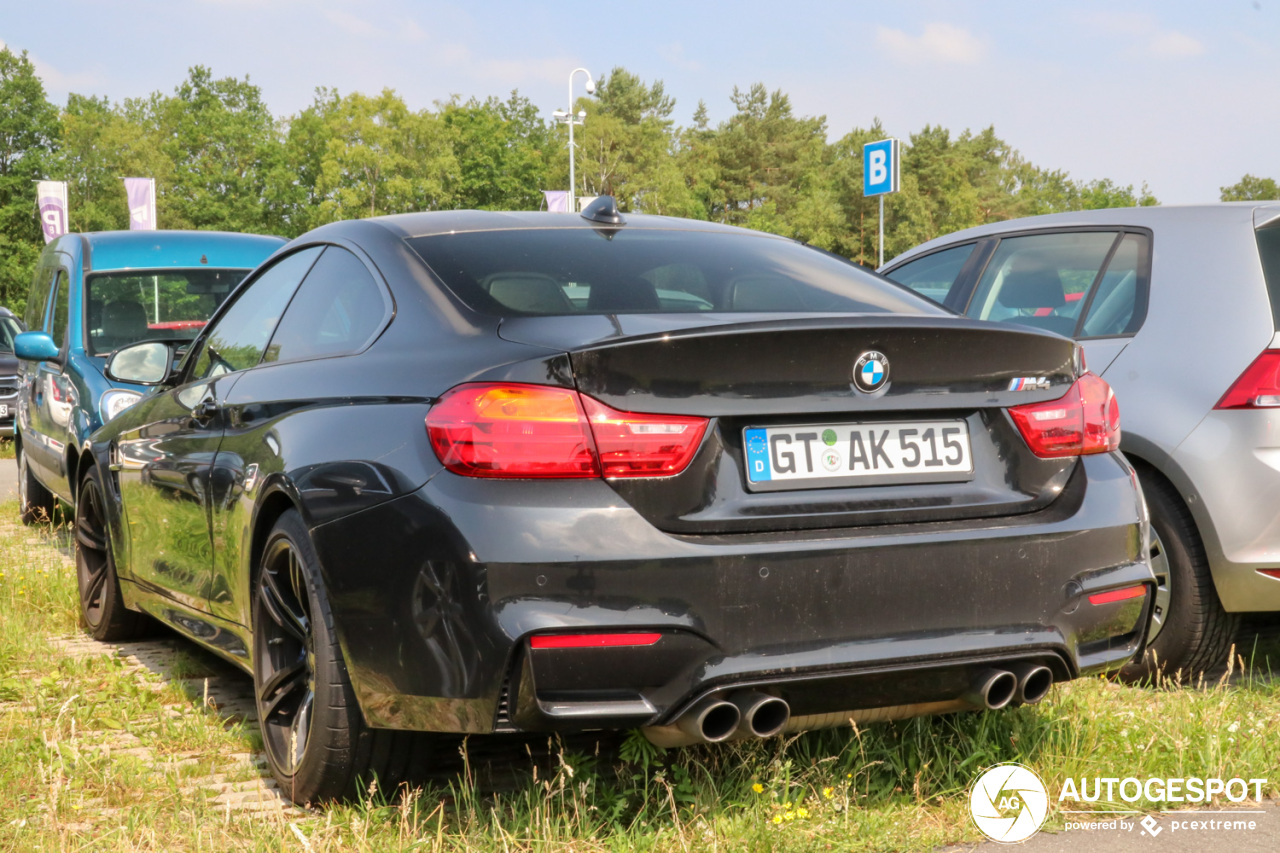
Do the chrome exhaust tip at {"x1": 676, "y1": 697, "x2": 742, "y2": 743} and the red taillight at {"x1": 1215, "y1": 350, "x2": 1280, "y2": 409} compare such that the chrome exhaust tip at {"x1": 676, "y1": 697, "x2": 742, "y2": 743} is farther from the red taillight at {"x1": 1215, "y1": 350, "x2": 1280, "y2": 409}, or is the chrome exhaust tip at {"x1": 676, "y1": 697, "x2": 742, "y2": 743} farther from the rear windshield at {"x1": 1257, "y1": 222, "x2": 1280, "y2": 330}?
the rear windshield at {"x1": 1257, "y1": 222, "x2": 1280, "y2": 330}

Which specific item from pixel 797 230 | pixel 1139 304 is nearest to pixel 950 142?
pixel 797 230

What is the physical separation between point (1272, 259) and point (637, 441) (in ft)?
9.73

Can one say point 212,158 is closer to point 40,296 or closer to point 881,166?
point 881,166

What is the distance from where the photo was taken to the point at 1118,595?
3223 mm

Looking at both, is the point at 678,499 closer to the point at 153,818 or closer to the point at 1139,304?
the point at 153,818

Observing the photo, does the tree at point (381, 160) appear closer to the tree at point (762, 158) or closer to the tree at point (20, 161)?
the tree at point (20, 161)

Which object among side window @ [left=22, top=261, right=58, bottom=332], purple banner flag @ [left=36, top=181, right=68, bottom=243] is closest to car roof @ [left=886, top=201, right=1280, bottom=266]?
side window @ [left=22, top=261, right=58, bottom=332]

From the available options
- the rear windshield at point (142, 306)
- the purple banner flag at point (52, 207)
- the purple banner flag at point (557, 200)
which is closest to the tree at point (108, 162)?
the purple banner flag at point (557, 200)

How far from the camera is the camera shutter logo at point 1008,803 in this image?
3297mm

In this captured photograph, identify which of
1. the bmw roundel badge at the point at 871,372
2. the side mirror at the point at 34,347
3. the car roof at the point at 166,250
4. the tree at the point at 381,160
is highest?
the tree at the point at 381,160

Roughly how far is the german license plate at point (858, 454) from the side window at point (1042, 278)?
2363 mm

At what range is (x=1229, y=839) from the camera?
10.8 feet

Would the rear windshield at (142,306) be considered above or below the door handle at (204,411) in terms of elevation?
above

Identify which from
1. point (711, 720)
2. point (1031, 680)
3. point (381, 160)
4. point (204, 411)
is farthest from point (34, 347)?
point (381, 160)
